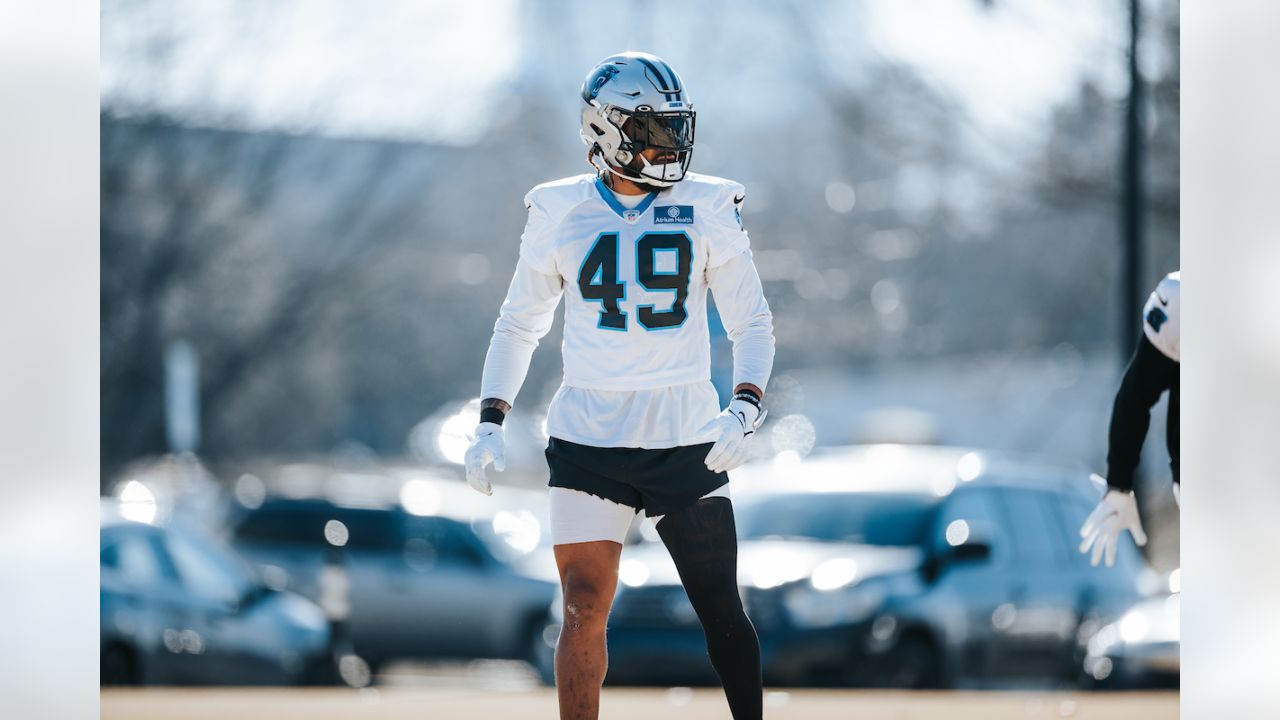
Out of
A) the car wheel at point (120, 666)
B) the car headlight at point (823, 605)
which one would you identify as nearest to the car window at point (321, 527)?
the car wheel at point (120, 666)

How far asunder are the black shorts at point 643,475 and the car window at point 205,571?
4.94 meters

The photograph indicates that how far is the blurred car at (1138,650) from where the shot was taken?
761 cm

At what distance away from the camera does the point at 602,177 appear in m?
4.05

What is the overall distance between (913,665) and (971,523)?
818mm

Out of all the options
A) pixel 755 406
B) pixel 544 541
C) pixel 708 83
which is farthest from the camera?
pixel 708 83

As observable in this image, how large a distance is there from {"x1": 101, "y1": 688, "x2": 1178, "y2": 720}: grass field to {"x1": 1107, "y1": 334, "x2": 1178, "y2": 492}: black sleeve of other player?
3.58 ft

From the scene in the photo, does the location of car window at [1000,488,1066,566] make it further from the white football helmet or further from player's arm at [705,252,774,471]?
the white football helmet

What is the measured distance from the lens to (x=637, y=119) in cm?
392

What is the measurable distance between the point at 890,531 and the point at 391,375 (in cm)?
970

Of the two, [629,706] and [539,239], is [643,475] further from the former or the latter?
[629,706]
